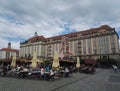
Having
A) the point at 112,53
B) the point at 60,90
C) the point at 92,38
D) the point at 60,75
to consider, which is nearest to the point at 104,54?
the point at 112,53

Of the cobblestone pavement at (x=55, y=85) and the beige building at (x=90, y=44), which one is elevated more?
the beige building at (x=90, y=44)

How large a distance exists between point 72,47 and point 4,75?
7966 cm

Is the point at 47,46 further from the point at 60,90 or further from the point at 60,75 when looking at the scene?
the point at 60,90

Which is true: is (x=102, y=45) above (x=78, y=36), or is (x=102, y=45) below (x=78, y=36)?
below

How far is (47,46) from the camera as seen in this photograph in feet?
366

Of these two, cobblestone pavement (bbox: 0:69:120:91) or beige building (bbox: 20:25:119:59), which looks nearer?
cobblestone pavement (bbox: 0:69:120:91)

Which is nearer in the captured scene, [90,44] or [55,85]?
[55,85]

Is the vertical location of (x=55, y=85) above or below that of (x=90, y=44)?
below

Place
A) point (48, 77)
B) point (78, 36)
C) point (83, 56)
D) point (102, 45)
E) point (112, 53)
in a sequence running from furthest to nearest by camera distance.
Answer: point (78, 36) → point (83, 56) → point (102, 45) → point (112, 53) → point (48, 77)

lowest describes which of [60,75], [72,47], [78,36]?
[60,75]

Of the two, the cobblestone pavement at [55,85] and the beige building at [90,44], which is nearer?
the cobblestone pavement at [55,85]

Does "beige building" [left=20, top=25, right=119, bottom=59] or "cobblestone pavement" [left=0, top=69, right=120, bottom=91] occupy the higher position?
"beige building" [left=20, top=25, right=119, bottom=59]

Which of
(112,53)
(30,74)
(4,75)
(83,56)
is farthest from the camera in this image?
(83,56)

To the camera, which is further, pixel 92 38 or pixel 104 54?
pixel 92 38
